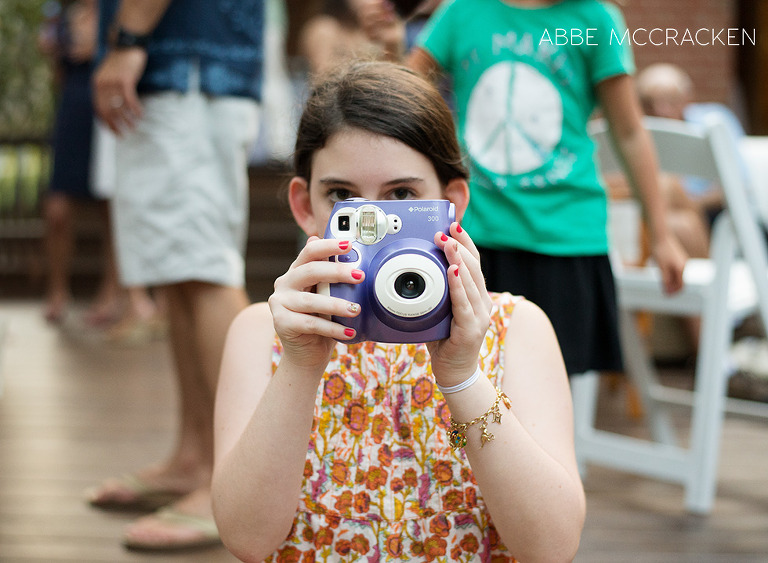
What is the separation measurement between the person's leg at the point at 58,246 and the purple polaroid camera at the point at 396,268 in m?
4.09

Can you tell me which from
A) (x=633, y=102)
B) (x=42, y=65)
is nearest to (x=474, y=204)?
(x=633, y=102)

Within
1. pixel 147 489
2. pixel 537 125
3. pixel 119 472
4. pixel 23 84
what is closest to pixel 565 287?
pixel 537 125

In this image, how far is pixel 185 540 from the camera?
1.74 m

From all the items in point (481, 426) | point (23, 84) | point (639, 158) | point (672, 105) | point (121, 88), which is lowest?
point (481, 426)

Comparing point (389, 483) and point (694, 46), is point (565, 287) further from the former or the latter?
point (694, 46)

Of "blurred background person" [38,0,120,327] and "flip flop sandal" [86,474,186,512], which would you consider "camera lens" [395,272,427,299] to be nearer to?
"flip flop sandal" [86,474,186,512]

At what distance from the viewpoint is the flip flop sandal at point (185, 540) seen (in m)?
1.74

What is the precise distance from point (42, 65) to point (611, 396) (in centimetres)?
551

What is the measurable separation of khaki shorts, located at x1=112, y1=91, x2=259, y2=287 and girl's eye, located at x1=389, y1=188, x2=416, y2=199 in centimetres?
84

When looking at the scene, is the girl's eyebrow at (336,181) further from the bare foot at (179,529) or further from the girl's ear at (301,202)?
the bare foot at (179,529)

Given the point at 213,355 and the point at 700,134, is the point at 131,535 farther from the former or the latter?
the point at 700,134

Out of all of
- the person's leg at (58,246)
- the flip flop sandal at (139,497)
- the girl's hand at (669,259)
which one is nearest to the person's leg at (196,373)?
the flip flop sandal at (139,497)

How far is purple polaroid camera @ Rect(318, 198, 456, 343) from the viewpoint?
81 centimetres

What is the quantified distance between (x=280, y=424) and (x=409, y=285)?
0.69 feet
